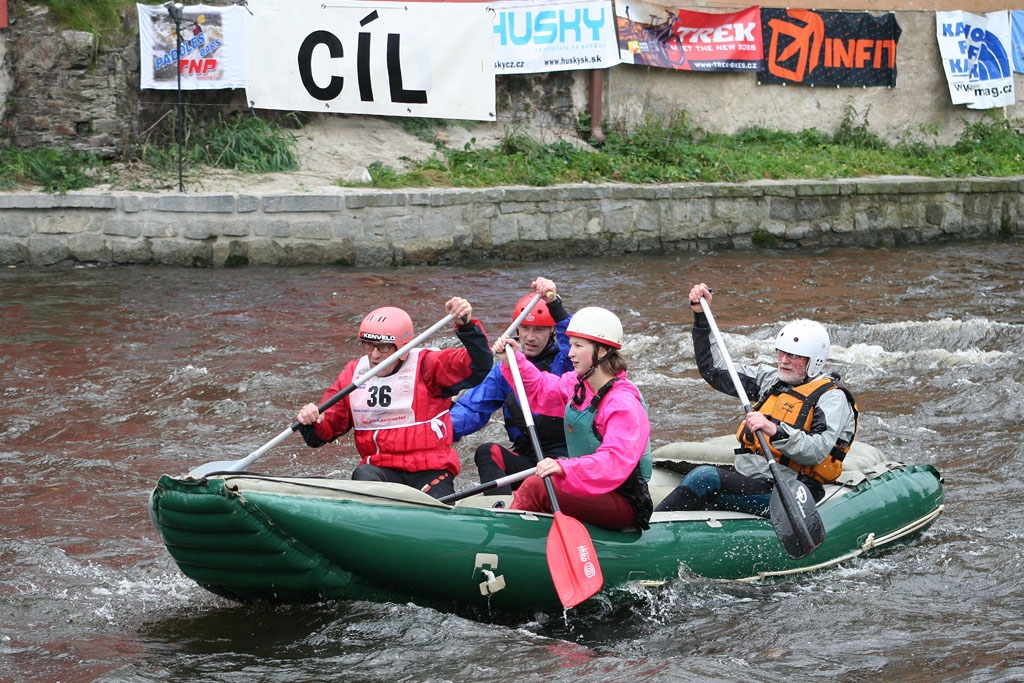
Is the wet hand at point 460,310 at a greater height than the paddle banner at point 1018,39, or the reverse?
the paddle banner at point 1018,39

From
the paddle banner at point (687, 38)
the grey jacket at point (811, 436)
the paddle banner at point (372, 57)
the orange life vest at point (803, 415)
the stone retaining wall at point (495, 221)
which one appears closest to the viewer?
the grey jacket at point (811, 436)

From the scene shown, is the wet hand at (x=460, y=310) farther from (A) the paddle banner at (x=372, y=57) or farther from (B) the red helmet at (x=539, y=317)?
(A) the paddle banner at (x=372, y=57)

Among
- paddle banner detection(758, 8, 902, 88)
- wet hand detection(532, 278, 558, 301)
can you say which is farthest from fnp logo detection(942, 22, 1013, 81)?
wet hand detection(532, 278, 558, 301)

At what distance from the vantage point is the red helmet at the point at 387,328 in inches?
196

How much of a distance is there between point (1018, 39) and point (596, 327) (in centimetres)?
1471

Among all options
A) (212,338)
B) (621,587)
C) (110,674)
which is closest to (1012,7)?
(212,338)

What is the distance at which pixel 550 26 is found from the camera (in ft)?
46.4

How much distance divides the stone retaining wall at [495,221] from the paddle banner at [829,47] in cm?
215

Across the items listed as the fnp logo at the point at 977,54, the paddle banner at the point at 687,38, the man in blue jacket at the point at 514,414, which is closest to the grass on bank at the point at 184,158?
the paddle banner at the point at 687,38

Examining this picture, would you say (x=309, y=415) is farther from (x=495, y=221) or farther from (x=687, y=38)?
(x=687, y=38)

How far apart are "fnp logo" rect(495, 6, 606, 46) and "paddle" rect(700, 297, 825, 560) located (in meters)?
9.73

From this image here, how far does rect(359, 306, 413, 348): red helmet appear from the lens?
4977mm

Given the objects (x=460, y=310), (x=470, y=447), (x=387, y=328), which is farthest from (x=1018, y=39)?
(x=387, y=328)

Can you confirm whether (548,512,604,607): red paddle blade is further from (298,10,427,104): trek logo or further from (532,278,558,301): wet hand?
(298,10,427,104): trek logo
